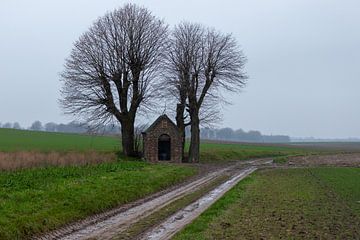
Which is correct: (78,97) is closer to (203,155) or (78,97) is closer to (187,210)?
(203,155)

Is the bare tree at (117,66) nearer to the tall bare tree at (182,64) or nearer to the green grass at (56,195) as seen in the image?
the tall bare tree at (182,64)

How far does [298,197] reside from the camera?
2427 cm

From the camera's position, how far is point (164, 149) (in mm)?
63156

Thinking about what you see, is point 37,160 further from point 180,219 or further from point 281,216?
point 281,216

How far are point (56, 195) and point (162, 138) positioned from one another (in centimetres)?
4093

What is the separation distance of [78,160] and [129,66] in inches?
779

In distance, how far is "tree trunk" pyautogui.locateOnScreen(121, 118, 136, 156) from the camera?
57562 millimetres

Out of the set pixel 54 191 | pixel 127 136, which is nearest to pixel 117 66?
pixel 127 136

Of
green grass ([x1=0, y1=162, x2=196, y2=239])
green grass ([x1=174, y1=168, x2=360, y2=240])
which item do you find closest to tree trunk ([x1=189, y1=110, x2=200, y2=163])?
green grass ([x1=0, y1=162, x2=196, y2=239])

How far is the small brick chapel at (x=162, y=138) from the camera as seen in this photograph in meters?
59.5

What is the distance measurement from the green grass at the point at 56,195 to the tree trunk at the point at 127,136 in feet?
83.2

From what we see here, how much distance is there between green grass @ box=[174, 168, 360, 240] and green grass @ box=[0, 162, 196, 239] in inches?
175

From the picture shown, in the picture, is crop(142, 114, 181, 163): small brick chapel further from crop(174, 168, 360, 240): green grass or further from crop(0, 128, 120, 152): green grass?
crop(174, 168, 360, 240): green grass

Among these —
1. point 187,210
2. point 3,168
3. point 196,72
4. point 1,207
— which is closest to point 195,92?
point 196,72
